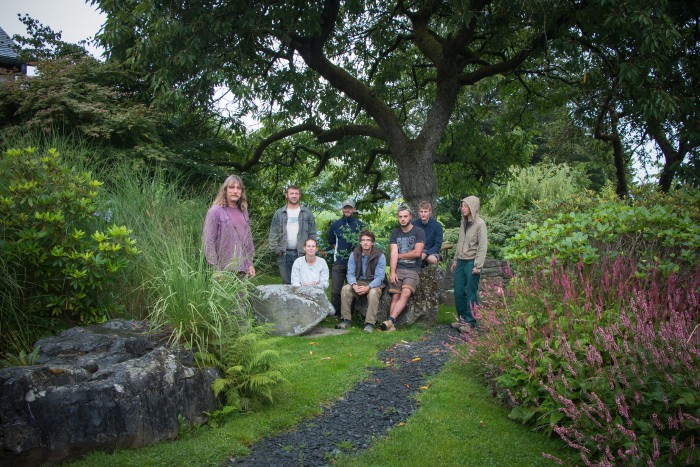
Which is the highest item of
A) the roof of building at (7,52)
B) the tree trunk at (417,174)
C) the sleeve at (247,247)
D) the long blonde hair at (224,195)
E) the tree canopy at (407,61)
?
the roof of building at (7,52)

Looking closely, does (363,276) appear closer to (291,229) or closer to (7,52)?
(291,229)

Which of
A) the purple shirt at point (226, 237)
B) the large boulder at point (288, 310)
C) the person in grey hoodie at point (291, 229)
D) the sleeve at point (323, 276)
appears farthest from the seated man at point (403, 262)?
the purple shirt at point (226, 237)

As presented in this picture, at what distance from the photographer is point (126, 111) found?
10.1 m

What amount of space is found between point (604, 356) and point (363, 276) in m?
4.52

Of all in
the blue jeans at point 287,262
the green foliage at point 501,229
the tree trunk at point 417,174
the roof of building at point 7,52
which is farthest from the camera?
the roof of building at point 7,52

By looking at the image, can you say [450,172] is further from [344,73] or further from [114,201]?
[114,201]

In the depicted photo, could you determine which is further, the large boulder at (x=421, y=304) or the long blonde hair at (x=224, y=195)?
the large boulder at (x=421, y=304)

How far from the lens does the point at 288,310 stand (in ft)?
24.2

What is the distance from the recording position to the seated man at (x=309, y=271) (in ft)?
26.5

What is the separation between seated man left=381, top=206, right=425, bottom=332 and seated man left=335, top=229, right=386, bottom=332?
0.20 m

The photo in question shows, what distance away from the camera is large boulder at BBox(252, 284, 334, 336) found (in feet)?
23.9

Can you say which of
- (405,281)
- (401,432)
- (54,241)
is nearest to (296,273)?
(405,281)

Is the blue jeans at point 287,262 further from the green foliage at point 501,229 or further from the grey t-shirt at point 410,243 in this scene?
the green foliage at point 501,229

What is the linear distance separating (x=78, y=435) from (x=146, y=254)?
1.97 m
